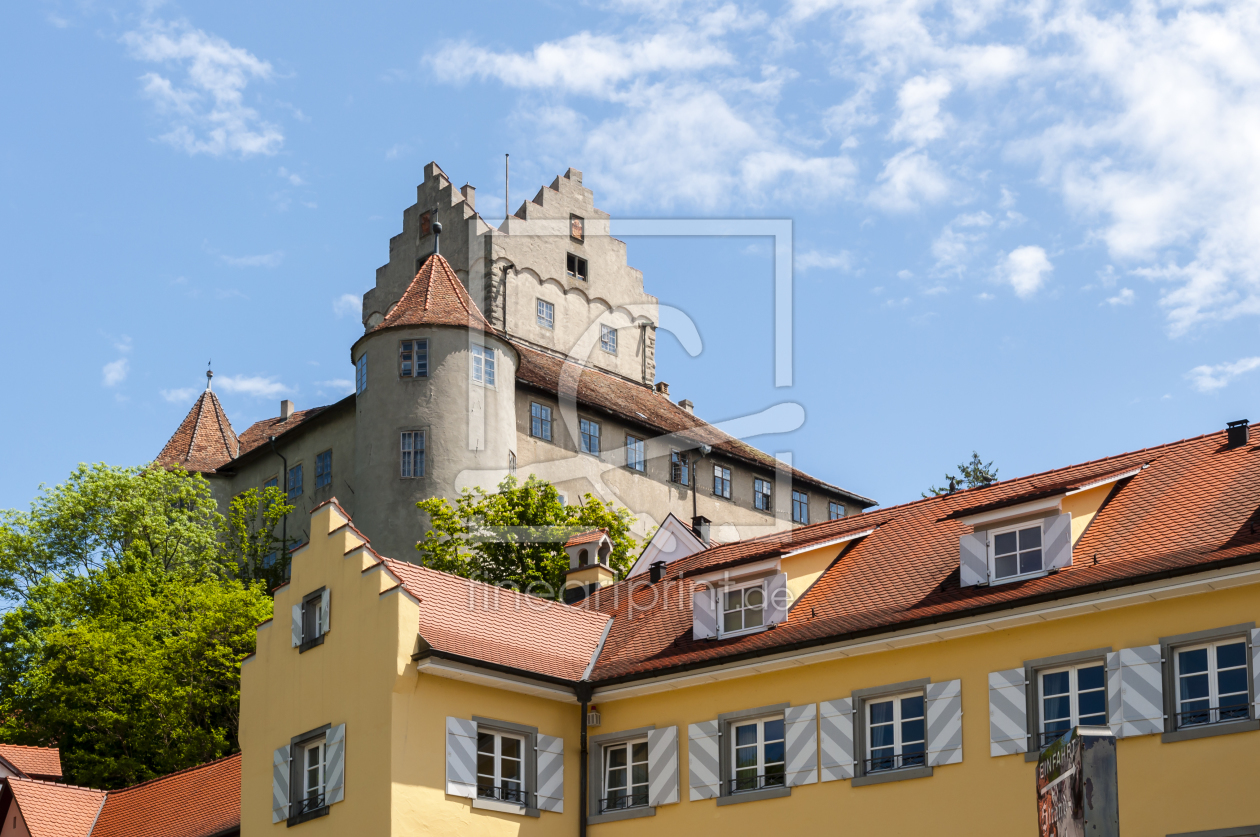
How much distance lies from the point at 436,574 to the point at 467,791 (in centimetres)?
468

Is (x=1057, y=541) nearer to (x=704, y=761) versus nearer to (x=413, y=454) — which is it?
(x=704, y=761)

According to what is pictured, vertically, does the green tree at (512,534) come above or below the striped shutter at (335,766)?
above

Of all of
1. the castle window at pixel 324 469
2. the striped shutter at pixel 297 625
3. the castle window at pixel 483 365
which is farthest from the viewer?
the castle window at pixel 324 469

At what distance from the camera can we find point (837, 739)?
25.0 m

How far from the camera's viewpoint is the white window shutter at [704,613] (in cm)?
2794

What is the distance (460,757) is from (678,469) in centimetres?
3917

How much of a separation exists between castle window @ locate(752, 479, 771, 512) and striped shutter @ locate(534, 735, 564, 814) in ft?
131

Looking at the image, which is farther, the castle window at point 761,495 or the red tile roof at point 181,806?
the castle window at point 761,495

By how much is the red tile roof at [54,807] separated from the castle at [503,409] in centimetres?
1971

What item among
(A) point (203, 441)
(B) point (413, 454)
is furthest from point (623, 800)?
(A) point (203, 441)

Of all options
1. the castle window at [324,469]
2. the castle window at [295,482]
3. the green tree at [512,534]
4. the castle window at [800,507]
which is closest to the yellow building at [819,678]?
the green tree at [512,534]

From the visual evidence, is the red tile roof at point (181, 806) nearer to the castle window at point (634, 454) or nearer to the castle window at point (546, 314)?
the castle window at point (634, 454)

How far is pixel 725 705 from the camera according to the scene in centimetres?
2669

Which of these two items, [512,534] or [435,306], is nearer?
[512,534]
